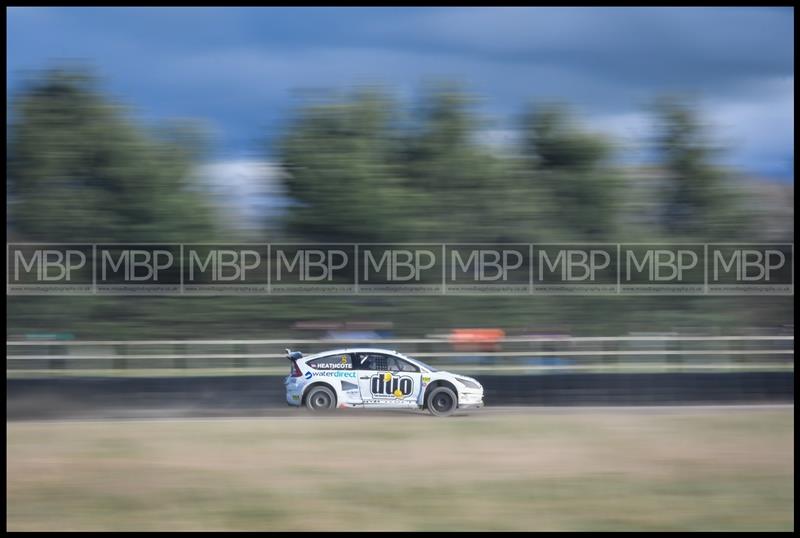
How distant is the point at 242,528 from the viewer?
5.30 m

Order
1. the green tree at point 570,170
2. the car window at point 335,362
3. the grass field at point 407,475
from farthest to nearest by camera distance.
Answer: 1. the green tree at point 570,170
2. the car window at point 335,362
3. the grass field at point 407,475

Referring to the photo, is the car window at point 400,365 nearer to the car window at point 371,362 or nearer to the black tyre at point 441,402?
the car window at point 371,362

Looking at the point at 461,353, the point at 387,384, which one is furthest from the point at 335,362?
the point at 461,353

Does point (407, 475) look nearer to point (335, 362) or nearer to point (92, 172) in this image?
point (335, 362)

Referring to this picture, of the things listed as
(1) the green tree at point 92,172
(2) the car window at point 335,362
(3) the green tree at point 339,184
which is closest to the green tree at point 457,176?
(3) the green tree at point 339,184

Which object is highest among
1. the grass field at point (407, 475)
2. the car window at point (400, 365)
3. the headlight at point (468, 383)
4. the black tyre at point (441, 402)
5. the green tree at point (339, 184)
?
the green tree at point (339, 184)

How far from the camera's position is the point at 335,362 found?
32.1 ft

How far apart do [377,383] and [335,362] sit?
1.90 ft

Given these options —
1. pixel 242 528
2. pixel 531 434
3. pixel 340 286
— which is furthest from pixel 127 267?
pixel 242 528

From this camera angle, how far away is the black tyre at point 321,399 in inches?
382

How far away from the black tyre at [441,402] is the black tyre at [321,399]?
1.18 meters

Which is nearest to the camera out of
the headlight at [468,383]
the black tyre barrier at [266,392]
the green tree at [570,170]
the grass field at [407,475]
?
the grass field at [407,475]

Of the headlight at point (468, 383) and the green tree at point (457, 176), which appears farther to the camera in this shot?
the green tree at point (457, 176)

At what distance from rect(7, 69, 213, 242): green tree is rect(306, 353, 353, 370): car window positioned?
21.0ft
